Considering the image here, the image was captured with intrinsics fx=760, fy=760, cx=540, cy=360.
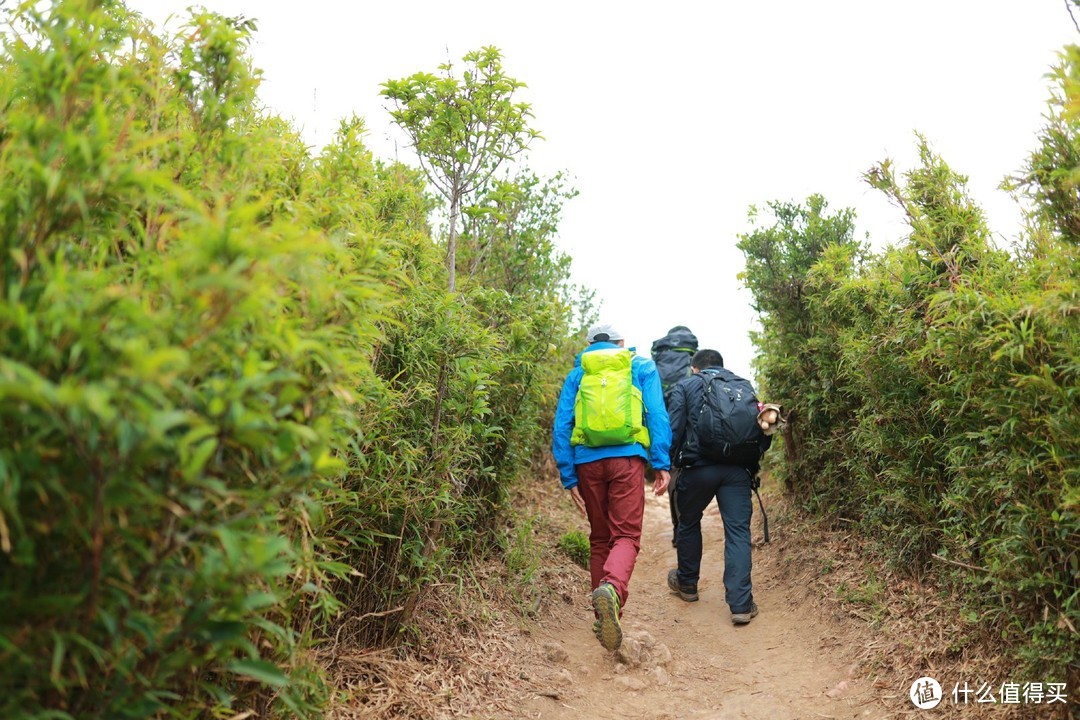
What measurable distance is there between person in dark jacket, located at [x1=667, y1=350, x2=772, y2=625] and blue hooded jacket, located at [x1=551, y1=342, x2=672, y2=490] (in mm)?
732

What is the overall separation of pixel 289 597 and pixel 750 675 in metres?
3.14

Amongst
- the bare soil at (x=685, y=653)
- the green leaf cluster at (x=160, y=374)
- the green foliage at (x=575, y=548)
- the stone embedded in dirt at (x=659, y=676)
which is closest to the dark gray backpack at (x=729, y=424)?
the bare soil at (x=685, y=653)

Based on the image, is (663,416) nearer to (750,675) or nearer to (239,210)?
(750,675)

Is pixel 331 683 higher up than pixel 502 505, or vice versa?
pixel 502 505

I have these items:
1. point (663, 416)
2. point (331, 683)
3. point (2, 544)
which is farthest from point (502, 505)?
point (2, 544)

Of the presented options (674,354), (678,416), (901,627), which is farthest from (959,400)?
(674,354)

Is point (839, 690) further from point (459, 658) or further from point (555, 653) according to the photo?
point (459, 658)

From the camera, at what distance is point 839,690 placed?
4.26 m

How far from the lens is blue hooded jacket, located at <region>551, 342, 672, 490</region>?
5.12m

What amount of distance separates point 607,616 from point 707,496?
1.68 m

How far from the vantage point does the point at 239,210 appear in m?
1.94

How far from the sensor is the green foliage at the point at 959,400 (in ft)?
10.6

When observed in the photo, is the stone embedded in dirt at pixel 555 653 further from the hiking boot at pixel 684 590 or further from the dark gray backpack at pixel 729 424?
the dark gray backpack at pixel 729 424

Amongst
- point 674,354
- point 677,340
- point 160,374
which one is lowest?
point 160,374
